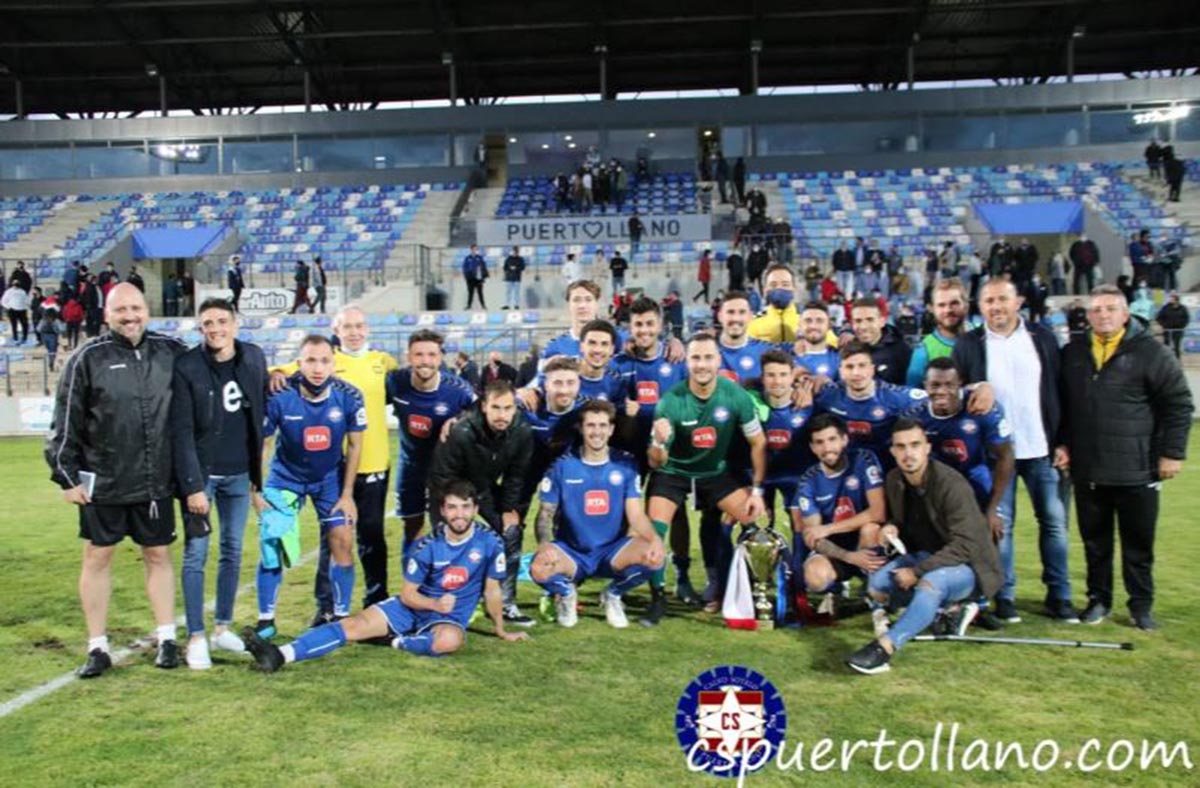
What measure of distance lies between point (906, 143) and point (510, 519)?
31.3 m

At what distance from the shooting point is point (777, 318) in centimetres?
786

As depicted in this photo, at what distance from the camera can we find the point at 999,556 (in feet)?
18.8

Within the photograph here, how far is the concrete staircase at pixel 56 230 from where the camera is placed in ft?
106

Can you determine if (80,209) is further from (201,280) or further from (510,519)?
(510,519)

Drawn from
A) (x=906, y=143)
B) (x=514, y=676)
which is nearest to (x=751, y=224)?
(x=906, y=143)

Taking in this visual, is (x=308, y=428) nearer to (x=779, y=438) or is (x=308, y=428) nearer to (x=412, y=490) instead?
(x=412, y=490)

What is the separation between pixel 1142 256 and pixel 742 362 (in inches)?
769

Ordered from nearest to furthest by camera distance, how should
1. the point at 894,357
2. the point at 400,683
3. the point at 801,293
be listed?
the point at 400,683, the point at 894,357, the point at 801,293

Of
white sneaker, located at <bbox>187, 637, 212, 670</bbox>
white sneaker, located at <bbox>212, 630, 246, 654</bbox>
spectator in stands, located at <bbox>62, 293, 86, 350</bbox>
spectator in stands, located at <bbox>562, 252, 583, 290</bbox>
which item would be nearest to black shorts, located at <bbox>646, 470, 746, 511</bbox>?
white sneaker, located at <bbox>212, 630, 246, 654</bbox>

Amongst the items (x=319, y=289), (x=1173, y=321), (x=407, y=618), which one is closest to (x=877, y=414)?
(x=407, y=618)

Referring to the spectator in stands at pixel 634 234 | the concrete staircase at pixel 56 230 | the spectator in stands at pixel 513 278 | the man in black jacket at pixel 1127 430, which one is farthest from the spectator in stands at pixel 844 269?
the concrete staircase at pixel 56 230

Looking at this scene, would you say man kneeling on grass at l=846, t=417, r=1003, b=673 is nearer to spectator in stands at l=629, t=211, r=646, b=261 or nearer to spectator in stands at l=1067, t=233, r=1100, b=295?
spectator in stands at l=1067, t=233, r=1100, b=295

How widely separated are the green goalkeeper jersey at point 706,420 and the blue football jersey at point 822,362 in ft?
3.14

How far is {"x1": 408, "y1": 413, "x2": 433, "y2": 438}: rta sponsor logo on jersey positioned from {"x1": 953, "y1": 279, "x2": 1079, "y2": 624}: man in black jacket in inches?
134
